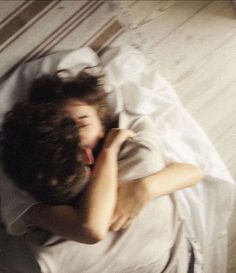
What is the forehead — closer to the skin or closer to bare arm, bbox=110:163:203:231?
the skin

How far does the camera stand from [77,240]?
3.06ft

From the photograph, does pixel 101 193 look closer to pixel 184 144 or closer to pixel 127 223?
pixel 127 223

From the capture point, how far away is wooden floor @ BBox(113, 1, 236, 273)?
133 centimetres

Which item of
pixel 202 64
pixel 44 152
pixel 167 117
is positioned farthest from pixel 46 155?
pixel 202 64

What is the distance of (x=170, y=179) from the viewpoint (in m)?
0.99

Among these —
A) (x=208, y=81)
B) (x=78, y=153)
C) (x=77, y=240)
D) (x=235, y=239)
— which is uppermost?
(x=78, y=153)

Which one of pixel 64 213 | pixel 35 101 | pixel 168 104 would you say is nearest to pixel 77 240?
pixel 64 213

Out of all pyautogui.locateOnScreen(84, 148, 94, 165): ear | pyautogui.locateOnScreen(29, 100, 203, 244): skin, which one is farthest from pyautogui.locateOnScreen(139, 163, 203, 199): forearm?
pyautogui.locateOnScreen(84, 148, 94, 165): ear

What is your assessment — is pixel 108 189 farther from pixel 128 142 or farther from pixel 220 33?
pixel 220 33

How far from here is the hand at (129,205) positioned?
960mm

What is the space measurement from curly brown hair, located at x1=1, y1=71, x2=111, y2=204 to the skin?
26mm

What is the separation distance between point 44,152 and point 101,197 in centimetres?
14

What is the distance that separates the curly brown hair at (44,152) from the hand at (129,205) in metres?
0.09

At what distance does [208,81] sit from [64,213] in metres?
0.61
